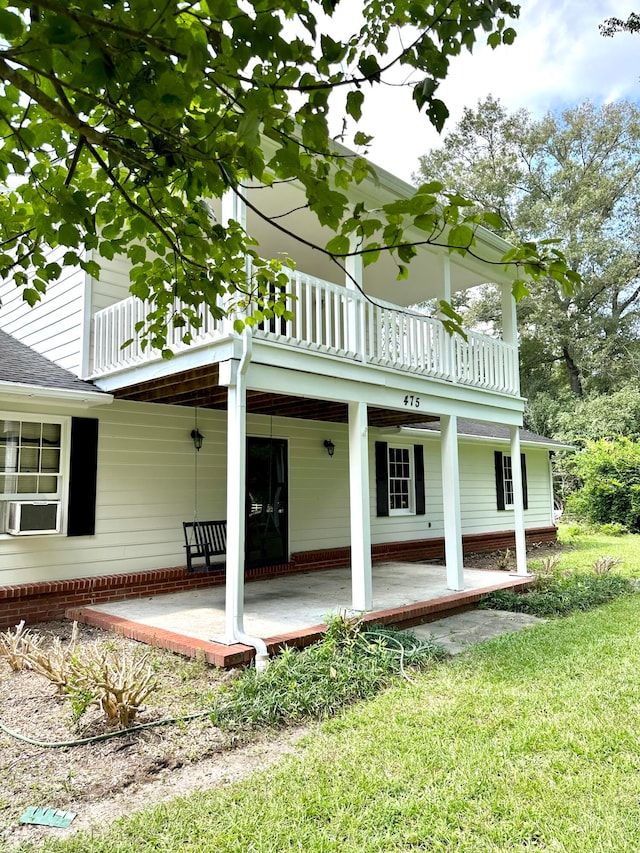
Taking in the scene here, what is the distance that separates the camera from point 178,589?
8492mm

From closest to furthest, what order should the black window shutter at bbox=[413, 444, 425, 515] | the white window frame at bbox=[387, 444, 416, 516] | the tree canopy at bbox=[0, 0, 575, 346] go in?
1. the tree canopy at bbox=[0, 0, 575, 346]
2. the white window frame at bbox=[387, 444, 416, 516]
3. the black window shutter at bbox=[413, 444, 425, 515]

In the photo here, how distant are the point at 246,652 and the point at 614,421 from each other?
2310cm

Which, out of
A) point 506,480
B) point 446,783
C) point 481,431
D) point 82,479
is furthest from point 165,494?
point 506,480

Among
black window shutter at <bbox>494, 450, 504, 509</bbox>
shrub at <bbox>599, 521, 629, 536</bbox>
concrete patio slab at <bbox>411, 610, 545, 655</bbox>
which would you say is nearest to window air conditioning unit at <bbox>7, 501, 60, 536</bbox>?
concrete patio slab at <bbox>411, 610, 545, 655</bbox>

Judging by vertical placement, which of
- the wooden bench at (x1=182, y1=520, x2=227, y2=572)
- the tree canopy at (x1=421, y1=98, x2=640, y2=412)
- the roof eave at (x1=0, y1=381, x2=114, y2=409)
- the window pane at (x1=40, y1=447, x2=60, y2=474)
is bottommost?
the wooden bench at (x1=182, y1=520, x2=227, y2=572)

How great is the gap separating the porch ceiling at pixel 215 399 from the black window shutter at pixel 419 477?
8.91ft

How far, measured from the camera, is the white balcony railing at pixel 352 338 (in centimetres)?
655

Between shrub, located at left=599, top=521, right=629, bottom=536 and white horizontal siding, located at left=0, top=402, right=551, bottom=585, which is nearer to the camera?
white horizontal siding, located at left=0, top=402, right=551, bottom=585

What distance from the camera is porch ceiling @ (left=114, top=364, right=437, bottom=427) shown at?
700cm

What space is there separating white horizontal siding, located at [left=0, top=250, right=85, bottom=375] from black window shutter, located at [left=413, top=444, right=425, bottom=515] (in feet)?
24.6

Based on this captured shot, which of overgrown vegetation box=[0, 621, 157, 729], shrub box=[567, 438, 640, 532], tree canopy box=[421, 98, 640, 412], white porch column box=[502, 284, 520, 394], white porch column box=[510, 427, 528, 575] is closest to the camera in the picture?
overgrown vegetation box=[0, 621, 157, 729]

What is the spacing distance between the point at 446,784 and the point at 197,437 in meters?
6.55

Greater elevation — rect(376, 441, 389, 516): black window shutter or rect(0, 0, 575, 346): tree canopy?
rect(0, 0, 575, 346): tree canopy

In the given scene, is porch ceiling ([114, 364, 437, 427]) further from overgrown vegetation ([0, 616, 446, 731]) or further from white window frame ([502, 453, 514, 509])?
white window frame ([502, 453, 514, 509])
